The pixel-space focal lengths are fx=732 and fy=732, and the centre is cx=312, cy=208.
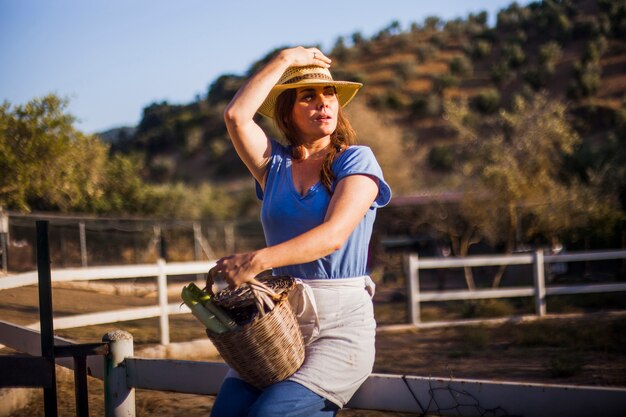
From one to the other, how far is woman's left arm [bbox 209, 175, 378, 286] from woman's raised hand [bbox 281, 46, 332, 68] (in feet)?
1.75

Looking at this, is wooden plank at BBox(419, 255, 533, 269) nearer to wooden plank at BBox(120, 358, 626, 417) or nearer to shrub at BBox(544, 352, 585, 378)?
shrub at BBox(544, 352, 585, 378)

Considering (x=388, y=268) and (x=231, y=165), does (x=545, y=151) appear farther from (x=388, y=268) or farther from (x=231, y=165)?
(x=231, y=165)

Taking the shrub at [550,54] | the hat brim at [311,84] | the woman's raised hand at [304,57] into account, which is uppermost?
the shrub at [550,54]

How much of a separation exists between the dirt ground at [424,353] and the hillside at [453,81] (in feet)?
87.8

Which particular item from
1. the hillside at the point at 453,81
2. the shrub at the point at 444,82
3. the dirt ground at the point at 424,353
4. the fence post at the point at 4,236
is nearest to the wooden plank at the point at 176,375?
the dirt ground at the point at 424,353

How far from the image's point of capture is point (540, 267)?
10570 millimetres

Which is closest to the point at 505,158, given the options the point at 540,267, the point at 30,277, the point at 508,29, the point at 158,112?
the point at 540,267

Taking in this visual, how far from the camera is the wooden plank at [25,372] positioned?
8.40ft

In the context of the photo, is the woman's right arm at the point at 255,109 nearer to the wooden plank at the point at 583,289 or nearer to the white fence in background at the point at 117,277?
the white fence in background at the point at 117,277

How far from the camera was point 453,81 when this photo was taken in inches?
2042

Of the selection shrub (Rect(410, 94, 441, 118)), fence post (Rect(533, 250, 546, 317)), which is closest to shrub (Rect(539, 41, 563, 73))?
shrub (Rect(410, 94, 441, 118))

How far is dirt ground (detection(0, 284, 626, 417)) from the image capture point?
5145 mm

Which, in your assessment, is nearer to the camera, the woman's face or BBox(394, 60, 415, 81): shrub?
the woman's face

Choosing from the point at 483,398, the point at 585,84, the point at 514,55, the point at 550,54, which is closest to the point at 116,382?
the point at 483,398
